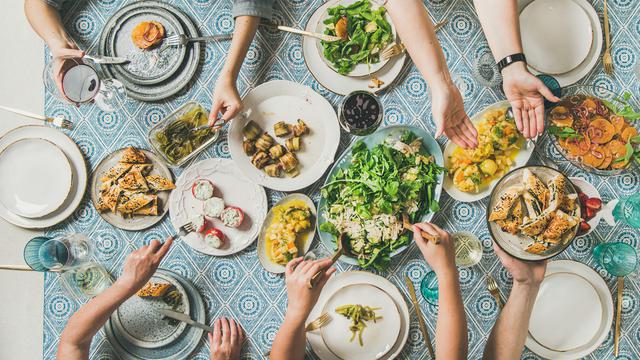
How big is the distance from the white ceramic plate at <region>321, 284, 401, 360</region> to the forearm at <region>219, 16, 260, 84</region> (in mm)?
1163

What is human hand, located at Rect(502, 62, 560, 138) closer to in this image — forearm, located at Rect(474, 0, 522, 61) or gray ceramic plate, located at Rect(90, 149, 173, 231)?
forearm, located at Rect(474, 0, 522, 61)

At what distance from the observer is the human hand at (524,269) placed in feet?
7.11

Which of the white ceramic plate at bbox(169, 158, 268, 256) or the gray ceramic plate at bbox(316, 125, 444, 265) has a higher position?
the gray ceramic plate at bbox(316, 125, 444, 265)

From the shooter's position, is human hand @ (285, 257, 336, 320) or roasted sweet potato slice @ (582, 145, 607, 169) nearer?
A: human hand @ (285, 257, 336, 320)

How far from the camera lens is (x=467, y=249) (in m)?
2.28

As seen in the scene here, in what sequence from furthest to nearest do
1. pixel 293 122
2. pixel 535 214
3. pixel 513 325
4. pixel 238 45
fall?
pixel 293 122 < pixel 238 45 < pixel 513 325 < pixel 535 214

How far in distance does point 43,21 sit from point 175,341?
173 cm

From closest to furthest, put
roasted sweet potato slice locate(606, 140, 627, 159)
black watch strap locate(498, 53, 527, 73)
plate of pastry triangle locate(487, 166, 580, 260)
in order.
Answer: plate of pastry triangle locate(487, 166, 580, 260)
black watch strap locate(498, 53, 527, 73)
roasted sweet potato slice locate(606, 140, 627, 159)

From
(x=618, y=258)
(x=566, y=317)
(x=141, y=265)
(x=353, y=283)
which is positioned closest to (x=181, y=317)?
(x=141, y=265)

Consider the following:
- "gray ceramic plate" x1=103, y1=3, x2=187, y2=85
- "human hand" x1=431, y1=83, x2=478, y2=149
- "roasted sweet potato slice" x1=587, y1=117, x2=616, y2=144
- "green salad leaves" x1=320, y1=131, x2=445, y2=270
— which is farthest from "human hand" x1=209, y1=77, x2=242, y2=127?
"roasted sweet potato slice" x1=587, y1=117, x2=616, y2=144

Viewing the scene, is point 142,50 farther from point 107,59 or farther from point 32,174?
point 32,174

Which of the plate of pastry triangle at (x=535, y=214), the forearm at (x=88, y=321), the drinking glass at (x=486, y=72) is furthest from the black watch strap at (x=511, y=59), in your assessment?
the forearm at (x=88, y=321)

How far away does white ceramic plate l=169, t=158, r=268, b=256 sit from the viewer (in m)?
2.34

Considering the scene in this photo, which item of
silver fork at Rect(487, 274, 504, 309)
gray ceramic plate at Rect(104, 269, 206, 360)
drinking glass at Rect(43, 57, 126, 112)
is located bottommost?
gray ceramic plate at Rect(104, 269, 206, 360)
